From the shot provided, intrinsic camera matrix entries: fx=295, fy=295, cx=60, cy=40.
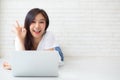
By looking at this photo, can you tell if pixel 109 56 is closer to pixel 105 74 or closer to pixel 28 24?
pixel 105 74

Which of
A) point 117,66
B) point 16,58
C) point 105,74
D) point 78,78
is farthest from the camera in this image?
point 117,66

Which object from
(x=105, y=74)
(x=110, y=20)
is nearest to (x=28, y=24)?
(x=105, y=74)

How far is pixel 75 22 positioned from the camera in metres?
3.32

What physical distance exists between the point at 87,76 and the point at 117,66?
64cm

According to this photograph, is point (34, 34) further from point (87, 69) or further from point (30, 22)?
point (87, 69)

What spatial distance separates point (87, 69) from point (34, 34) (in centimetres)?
57

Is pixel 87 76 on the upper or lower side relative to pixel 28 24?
lower

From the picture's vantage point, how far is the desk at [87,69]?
222cm

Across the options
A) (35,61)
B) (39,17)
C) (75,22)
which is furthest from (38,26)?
(75,22)

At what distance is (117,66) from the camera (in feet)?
9.33

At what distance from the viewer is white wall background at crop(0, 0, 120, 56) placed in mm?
3291

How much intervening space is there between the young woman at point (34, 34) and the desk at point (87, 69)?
0.83 ft

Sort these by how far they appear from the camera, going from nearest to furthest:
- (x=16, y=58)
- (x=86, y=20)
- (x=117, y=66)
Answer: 1. (x=16, y=58)
2. (x=117, y=66)
3. (x=86, y=20)

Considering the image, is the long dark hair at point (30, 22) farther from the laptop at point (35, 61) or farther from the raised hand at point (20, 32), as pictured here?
the laptop at point (35, 61)
